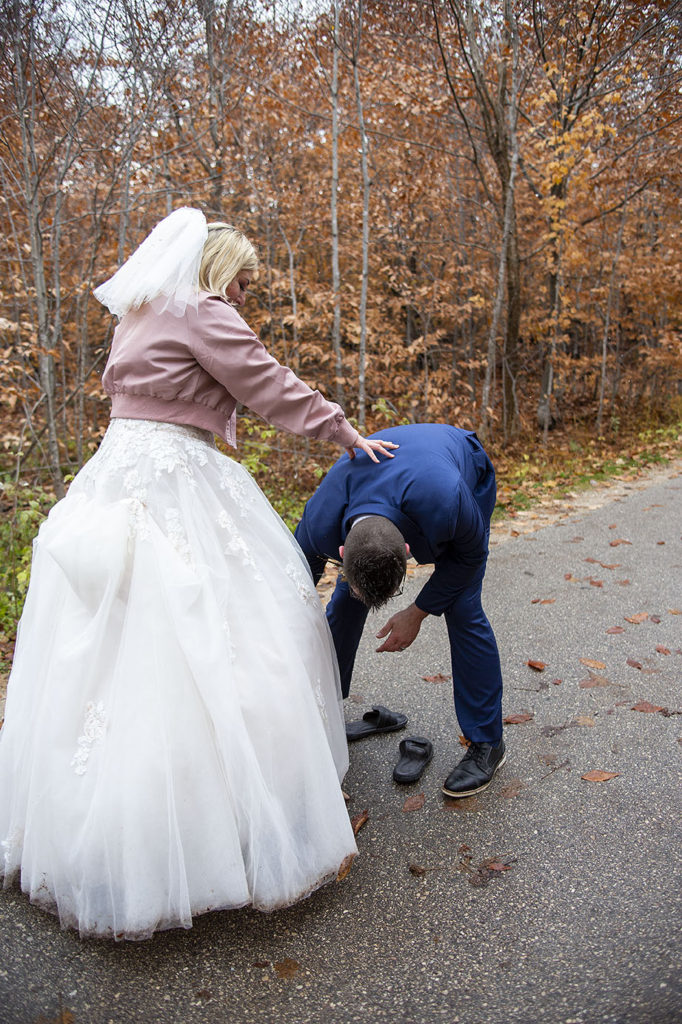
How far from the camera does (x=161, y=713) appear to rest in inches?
88.0

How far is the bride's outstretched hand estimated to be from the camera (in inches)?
105

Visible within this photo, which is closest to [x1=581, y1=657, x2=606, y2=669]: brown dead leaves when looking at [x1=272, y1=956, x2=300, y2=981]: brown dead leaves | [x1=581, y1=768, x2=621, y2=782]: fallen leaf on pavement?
[x1=581, y1=768, x2=621, y2=782]: fallen leaf on pavement

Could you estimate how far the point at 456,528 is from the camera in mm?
2604

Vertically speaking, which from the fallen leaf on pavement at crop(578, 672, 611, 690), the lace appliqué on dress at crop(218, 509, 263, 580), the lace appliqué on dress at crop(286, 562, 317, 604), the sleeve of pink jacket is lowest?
the fallen leaf on pavement at crop(578, 672, 611, 690)

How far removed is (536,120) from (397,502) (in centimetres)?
1115

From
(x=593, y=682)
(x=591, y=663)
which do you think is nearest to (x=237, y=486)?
(x=593, y=682)

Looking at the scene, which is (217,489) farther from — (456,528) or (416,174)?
(416,174)

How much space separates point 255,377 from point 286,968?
1.88m

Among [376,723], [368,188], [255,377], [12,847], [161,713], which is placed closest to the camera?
[161,713]

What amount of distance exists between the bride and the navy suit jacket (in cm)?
11

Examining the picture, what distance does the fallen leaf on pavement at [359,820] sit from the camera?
2910 mm

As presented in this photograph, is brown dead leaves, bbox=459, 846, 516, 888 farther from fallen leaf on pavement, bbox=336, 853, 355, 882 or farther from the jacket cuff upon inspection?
the jacket cuff

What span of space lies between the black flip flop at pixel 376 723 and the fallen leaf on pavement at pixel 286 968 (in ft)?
4.32

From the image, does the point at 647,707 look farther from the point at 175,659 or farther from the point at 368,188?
the point at 368,188
